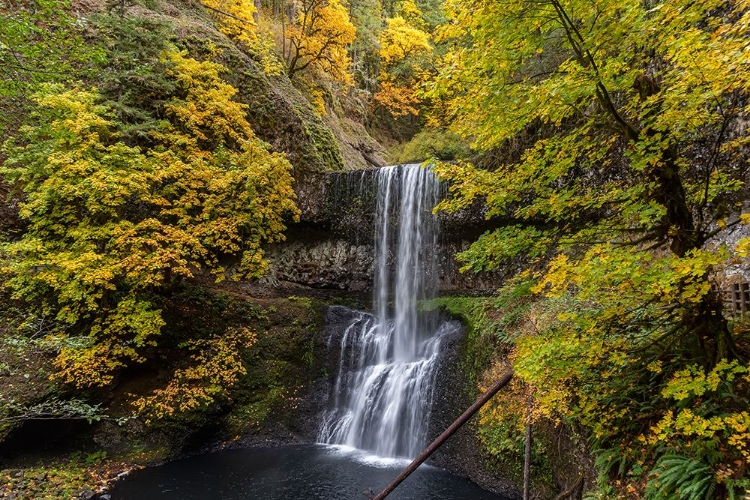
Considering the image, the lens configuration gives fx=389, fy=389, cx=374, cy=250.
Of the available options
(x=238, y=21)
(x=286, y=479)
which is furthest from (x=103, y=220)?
(x=238, y=21)

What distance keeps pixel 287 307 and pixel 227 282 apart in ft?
8.31

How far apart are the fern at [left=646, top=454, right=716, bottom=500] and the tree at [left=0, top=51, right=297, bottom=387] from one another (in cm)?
881

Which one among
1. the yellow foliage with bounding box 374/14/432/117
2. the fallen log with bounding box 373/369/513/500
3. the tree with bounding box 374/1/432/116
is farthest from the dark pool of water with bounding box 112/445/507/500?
the tree with bounding box 374/1/432/116

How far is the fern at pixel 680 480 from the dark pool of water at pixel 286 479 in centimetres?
466

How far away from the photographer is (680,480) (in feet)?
11.8

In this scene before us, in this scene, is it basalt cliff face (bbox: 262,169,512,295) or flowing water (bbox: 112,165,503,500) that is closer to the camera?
flowing water (bbox: 112,165,503,500)

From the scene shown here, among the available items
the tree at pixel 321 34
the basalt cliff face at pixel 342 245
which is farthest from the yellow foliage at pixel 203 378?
the tree at pixel 321 34

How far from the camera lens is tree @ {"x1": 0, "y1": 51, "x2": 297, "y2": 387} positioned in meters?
8.03

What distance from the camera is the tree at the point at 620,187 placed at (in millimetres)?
3221

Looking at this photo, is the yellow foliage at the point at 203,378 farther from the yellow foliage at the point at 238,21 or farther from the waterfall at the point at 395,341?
the yellow foliage at the point at 238,21

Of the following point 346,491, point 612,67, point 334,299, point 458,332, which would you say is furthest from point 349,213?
point 612,67

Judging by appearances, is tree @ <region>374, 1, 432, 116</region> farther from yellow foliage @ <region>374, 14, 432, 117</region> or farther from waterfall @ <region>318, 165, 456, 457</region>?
waterfall @ <region>318, 165, 456, 457</region>

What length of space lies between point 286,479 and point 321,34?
18554 mm

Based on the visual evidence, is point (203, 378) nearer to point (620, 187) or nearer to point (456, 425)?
point (456, 425)
